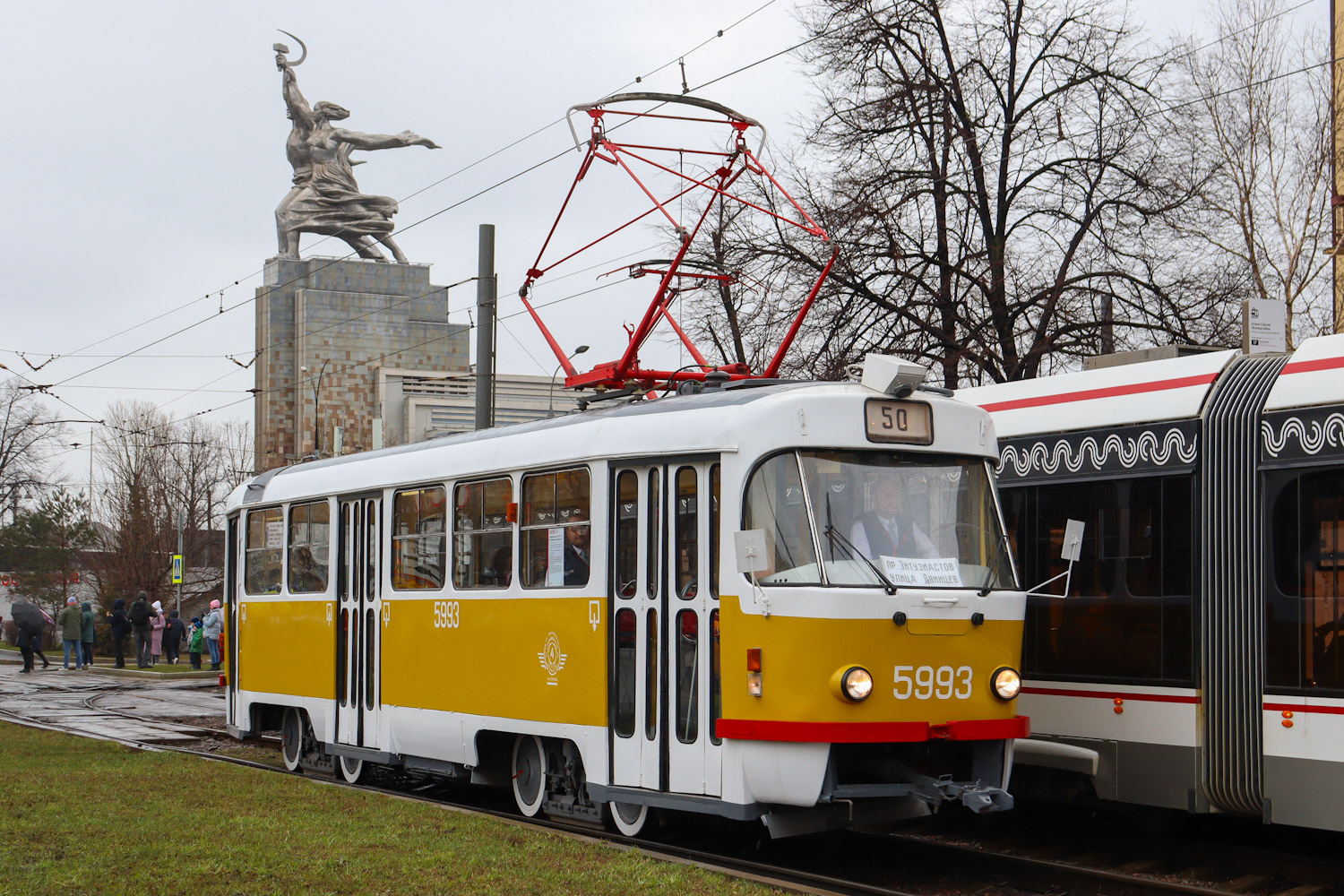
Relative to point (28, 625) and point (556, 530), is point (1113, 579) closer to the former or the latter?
point (556, 530)

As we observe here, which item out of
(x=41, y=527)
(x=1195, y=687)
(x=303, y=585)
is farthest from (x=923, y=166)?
(x=41, y=527)

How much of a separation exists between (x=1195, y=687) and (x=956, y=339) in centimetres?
1214

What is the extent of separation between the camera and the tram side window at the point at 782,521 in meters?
8.76

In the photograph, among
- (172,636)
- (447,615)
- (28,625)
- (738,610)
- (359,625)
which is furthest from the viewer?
(172,636)

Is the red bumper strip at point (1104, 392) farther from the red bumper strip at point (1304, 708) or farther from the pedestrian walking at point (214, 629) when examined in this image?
the pedestrian walking at point (214, 629)

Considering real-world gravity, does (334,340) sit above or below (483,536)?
above

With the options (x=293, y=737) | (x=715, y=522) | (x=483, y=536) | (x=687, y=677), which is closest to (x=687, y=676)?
(x=687, y=677)

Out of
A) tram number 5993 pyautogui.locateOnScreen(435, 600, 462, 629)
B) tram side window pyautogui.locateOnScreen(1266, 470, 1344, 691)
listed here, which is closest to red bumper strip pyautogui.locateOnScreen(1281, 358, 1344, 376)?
tram side window pyautogui.locateOnScreen(1266, 470, 1344, 691)

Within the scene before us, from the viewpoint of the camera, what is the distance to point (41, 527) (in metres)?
59.6

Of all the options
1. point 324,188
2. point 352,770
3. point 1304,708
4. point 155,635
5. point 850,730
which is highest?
point 324,188

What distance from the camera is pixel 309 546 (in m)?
14.2

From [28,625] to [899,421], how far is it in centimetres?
2760

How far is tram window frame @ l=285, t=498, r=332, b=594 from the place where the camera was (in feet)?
45.3

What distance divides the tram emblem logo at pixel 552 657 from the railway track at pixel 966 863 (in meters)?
1.04
